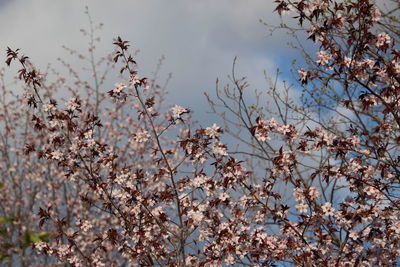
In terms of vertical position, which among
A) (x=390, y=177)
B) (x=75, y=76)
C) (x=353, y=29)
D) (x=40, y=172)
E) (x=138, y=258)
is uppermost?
(x=75, y=76)

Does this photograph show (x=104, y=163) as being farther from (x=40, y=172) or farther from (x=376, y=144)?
(x=40, y=172)

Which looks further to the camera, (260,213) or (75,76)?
(75,76)

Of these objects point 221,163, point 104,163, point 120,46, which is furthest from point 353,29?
point 104,163

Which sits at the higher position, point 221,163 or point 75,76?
point 75,76

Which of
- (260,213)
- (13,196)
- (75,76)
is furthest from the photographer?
(75,76)

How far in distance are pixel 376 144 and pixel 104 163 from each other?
3.27 meters

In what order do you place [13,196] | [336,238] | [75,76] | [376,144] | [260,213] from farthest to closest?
[75,76] < [13,196] < [336,238] < [260,213] < [376,144]

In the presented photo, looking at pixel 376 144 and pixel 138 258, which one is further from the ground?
pixel 376 144

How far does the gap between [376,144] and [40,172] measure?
9673mm

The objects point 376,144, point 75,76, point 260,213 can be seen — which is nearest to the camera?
point 376,144

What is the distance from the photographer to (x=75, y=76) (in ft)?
46.0

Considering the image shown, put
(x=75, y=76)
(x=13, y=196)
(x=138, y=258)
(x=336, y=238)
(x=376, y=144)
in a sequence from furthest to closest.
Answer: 1. (x=75, y=76)
2. (x=13, y=196)
3. (x=336, y=238)
4. (x=138, y=258)
5. (x=376, y=144)

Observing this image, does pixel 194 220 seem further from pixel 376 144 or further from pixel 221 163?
pixel 376 144

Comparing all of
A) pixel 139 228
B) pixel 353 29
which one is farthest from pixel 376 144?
pixel 139 228
